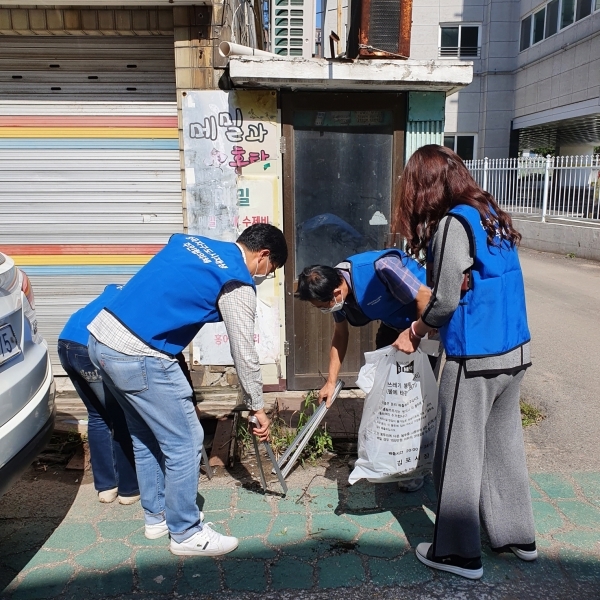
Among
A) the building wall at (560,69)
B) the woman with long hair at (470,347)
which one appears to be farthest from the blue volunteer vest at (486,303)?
the building wall at (560,69)

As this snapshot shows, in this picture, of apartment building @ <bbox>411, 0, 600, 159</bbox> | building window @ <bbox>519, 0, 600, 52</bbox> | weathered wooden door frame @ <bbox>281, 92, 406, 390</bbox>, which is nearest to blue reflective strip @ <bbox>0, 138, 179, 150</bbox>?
weathered wooden door frame @ <bbox>281, 92, 406, 390</bbox>

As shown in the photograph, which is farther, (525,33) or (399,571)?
(525,33)

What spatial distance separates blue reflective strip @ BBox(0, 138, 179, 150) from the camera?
15.8 ft

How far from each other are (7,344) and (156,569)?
4.14ft

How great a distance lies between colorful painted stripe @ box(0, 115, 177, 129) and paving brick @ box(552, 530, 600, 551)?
402 cm

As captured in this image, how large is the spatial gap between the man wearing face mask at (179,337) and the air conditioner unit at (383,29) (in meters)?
2.27

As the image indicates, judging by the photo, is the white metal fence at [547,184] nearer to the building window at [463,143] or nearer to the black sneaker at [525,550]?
the building window at [463,143]

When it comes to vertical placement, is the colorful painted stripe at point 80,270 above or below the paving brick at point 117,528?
above

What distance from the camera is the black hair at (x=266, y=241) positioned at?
9.08 feet

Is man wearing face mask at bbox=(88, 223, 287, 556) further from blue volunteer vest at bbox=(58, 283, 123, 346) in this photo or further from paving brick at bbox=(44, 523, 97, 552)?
paving brick at bbox=(44, 523, 97, 552)

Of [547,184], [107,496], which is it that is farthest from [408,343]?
[547,184]

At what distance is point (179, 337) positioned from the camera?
8.84 feet

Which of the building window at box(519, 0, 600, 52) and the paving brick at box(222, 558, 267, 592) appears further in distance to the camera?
the building window at box(519, 0, 600, 52)

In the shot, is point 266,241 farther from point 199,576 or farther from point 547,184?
point 547,184
